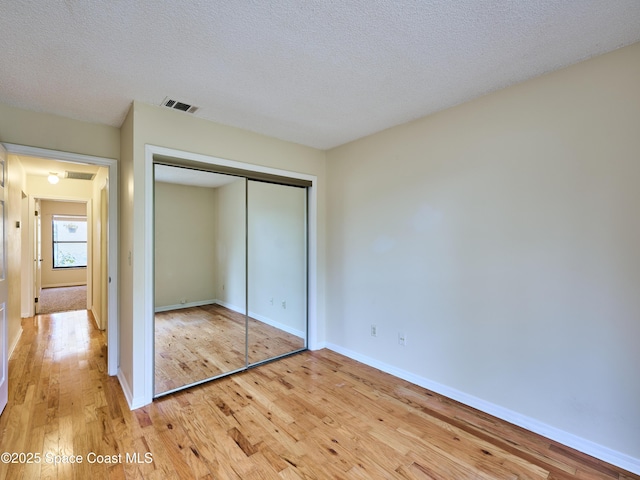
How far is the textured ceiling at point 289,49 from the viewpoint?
1.47 m

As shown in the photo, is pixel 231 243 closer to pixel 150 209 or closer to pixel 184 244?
pixel 184 244

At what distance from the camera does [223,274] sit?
10.7ft

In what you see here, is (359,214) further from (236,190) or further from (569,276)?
(569,276)

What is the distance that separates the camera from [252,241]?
3.37 meters

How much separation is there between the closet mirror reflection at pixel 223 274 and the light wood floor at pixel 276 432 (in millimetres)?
403

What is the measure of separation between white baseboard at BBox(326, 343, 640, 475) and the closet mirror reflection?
1408mm

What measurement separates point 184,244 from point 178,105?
4.14 ft

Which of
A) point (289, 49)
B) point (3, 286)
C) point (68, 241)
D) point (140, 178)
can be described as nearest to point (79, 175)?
point (3, 286)

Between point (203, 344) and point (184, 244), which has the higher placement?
point (184, 244)

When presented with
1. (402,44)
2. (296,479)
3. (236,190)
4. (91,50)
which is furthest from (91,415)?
(402,44)

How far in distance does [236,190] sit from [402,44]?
2.08m

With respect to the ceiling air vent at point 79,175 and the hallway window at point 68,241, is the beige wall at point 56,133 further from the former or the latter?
the hallway window at point 68,241

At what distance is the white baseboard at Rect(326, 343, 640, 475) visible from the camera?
1806 millimetres

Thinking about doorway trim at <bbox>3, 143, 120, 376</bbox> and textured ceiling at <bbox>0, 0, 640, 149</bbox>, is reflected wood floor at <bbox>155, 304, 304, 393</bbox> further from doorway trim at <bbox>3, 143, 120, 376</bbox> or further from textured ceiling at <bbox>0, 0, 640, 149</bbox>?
textured ceiling at <bbox>0, 0, 640, 149</bbox>
